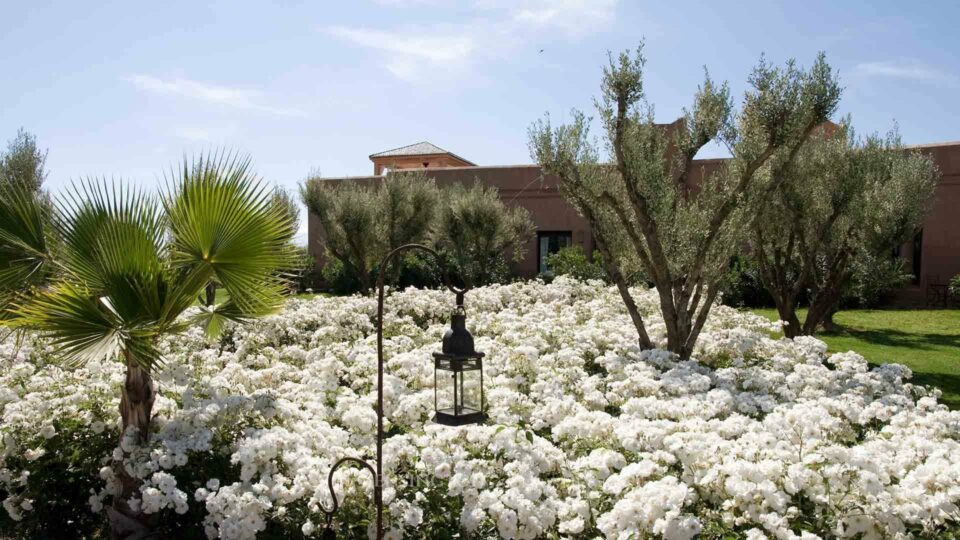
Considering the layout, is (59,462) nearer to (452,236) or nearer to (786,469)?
(786,469)

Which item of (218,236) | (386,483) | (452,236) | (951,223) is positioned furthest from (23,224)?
(951,223)

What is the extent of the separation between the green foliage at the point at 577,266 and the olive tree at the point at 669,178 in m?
6.38

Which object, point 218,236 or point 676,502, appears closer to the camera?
point 676,502

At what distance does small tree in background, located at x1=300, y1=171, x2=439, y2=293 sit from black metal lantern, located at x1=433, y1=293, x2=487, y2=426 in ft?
53.0

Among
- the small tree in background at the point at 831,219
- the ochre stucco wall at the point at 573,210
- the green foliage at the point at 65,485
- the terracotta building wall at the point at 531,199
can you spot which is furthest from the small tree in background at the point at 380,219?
the green foliage at the point at 65,485

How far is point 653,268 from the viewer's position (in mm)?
9273

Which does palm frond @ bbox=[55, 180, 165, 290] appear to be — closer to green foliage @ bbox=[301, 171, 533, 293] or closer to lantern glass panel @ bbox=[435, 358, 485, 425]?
lantern glass panel @ bbox=[435, 358, 485, 425]

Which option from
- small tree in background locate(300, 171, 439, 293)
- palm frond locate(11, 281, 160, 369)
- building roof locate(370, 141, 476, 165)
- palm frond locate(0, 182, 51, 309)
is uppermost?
building roof locate(370, 141, 476, 165)

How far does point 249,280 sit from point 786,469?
3742mm

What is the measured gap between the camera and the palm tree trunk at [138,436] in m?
5.00

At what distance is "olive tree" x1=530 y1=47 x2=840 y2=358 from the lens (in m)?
8.95

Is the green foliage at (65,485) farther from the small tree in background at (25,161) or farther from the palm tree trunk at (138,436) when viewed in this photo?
the small tree in background at (25,161)

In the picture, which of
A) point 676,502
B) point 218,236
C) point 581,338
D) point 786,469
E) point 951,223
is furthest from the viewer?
point 951,223

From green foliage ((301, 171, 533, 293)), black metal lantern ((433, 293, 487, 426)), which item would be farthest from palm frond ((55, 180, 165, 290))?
green foliage ((301, 171, 533, 293))
